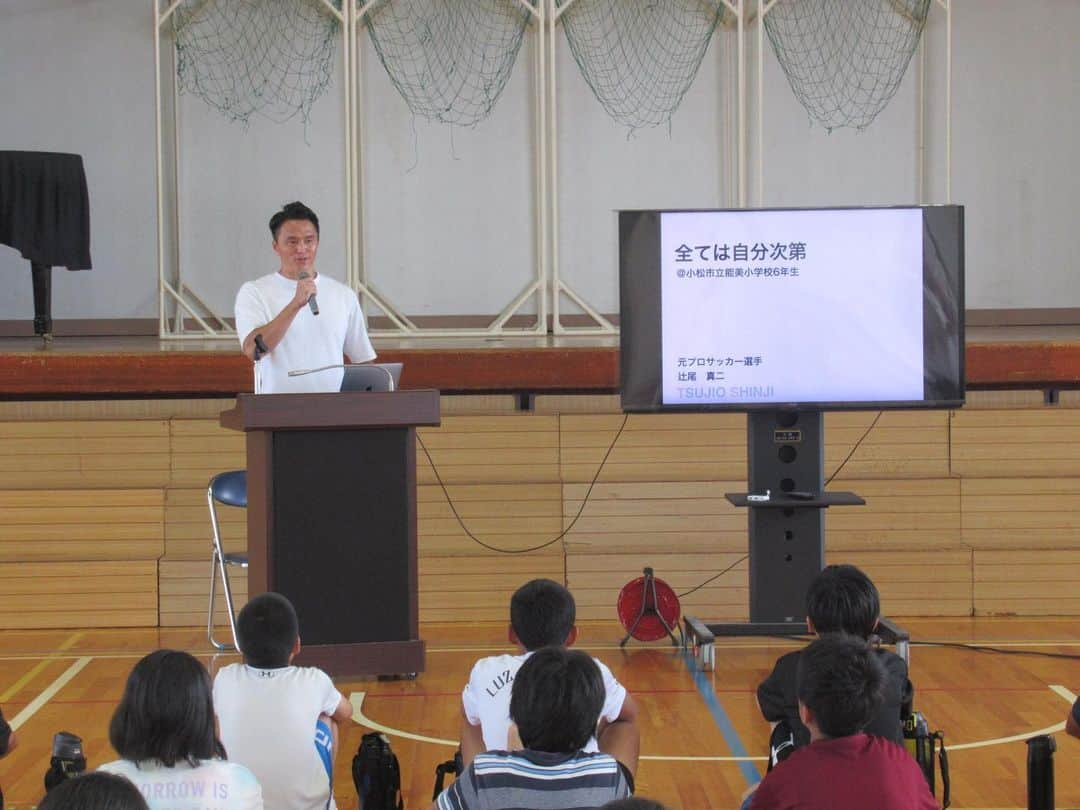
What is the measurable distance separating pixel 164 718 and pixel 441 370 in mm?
3850

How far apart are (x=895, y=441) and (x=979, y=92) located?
3.94 m

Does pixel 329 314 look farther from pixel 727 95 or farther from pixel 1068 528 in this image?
pixel 727 95

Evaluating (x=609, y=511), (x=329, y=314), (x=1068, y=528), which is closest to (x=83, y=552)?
(x=329, y=314)

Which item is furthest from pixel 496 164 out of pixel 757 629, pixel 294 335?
pixel 757 629

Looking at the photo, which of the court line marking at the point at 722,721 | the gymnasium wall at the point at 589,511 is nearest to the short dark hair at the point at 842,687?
the court line marking at the point at 722,721

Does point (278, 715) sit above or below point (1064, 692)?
above

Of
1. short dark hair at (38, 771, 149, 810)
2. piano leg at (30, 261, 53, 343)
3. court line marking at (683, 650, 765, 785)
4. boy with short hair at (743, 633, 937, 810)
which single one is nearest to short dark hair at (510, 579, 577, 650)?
boy with short hair at (743, 633, 937, 810)

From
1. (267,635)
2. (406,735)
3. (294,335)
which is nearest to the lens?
(267,635)

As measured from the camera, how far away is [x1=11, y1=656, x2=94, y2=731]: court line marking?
4.13 metres

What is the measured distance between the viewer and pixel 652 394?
472cm

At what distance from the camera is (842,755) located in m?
2.25

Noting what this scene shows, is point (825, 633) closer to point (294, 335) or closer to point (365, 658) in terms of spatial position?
point (365, 658)

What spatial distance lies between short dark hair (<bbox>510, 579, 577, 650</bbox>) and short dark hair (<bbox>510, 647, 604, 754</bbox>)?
697mm

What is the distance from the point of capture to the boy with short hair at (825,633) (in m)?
2.72
